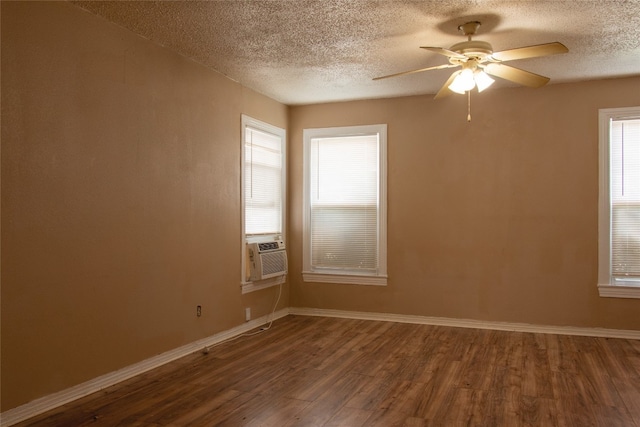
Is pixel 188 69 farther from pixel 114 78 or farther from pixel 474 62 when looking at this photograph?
pixel 474 62

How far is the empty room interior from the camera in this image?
10.1ft

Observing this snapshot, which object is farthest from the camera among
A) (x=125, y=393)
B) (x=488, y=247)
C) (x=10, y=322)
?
(x=488, y=247)

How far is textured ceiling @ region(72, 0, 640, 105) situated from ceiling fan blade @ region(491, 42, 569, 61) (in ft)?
0.97

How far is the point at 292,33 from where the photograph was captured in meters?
3.78

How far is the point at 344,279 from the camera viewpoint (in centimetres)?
599

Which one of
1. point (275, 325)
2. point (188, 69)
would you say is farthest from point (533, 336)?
point (188, 69)

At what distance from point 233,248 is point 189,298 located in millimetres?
792

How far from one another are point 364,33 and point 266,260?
260 cm

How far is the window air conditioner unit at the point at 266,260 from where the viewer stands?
5.29m

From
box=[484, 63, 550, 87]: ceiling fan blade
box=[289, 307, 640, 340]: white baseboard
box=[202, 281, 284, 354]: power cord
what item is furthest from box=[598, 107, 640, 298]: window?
box=[202, 281, 284, 354]: power cord

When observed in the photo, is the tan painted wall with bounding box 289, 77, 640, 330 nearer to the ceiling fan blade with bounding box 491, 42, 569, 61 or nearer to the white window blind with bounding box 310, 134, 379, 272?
the white window blind with bounding box 310, 134, 379, 272

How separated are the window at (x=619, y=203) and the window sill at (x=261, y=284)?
11.0 feet

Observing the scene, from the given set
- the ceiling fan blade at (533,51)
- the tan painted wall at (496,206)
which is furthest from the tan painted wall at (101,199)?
the ceiling fan blade at (533,51)

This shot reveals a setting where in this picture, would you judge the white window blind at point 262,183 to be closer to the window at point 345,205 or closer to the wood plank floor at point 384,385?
the window at point 345,205
